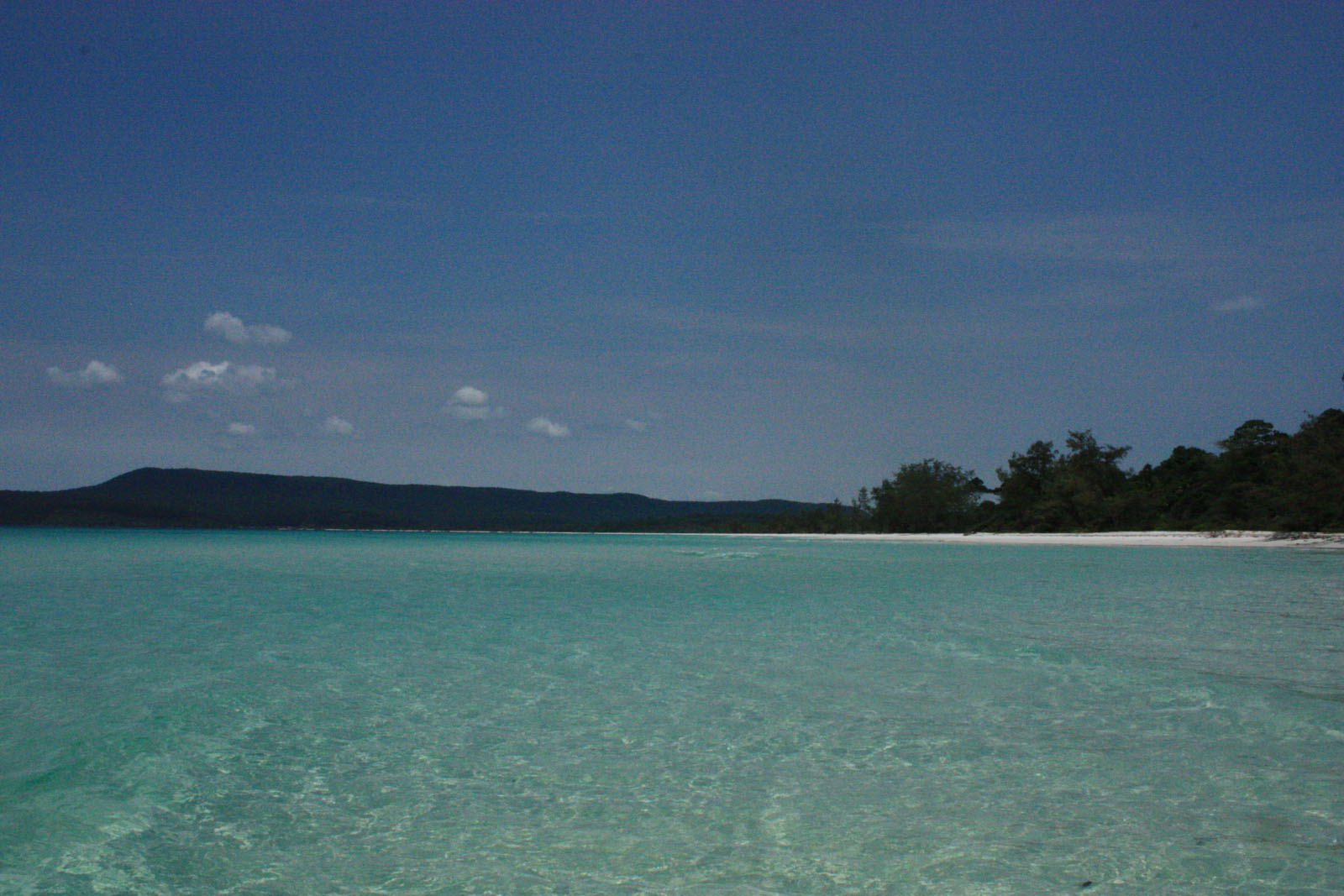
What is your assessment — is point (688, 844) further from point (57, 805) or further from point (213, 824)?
point (57, 805)

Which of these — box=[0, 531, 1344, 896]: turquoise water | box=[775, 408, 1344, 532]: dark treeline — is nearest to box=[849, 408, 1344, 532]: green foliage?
box=[775, 408, 1344, 532]: dark treeline

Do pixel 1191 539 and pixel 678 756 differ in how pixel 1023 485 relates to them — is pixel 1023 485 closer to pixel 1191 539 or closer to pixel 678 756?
pixel 1191 539

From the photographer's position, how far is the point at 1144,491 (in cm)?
6762

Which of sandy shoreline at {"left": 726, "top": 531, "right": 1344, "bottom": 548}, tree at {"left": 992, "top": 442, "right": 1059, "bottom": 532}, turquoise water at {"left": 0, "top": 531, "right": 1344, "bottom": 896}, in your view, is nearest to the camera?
turquoise water at {"left": 0, "top": 531, "right": 1344, "bottom": 896}

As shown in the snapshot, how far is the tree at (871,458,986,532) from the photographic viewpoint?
317ft

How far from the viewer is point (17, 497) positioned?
173 metres

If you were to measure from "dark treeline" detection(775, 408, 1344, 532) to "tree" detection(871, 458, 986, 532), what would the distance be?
11 cm

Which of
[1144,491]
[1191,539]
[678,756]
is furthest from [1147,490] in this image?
[678,756]

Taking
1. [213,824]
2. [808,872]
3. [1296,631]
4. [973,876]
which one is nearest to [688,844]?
[808,872]

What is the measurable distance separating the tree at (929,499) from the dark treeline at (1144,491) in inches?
4.2

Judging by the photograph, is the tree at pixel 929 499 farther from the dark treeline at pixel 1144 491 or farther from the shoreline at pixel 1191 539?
the shoreline at pixel 1191 539

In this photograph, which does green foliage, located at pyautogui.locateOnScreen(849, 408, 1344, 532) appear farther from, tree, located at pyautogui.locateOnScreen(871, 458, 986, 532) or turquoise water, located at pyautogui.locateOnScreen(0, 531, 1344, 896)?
turquoise water, located at pyautogui.locateOnScreen(0, 531, 1344, 896)

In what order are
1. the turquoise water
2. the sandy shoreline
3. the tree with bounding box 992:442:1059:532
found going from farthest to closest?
the tree with bounding box 992:442:1059:532 < the sandy shoreline < the turquoise water

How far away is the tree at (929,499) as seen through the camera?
3804 inches
